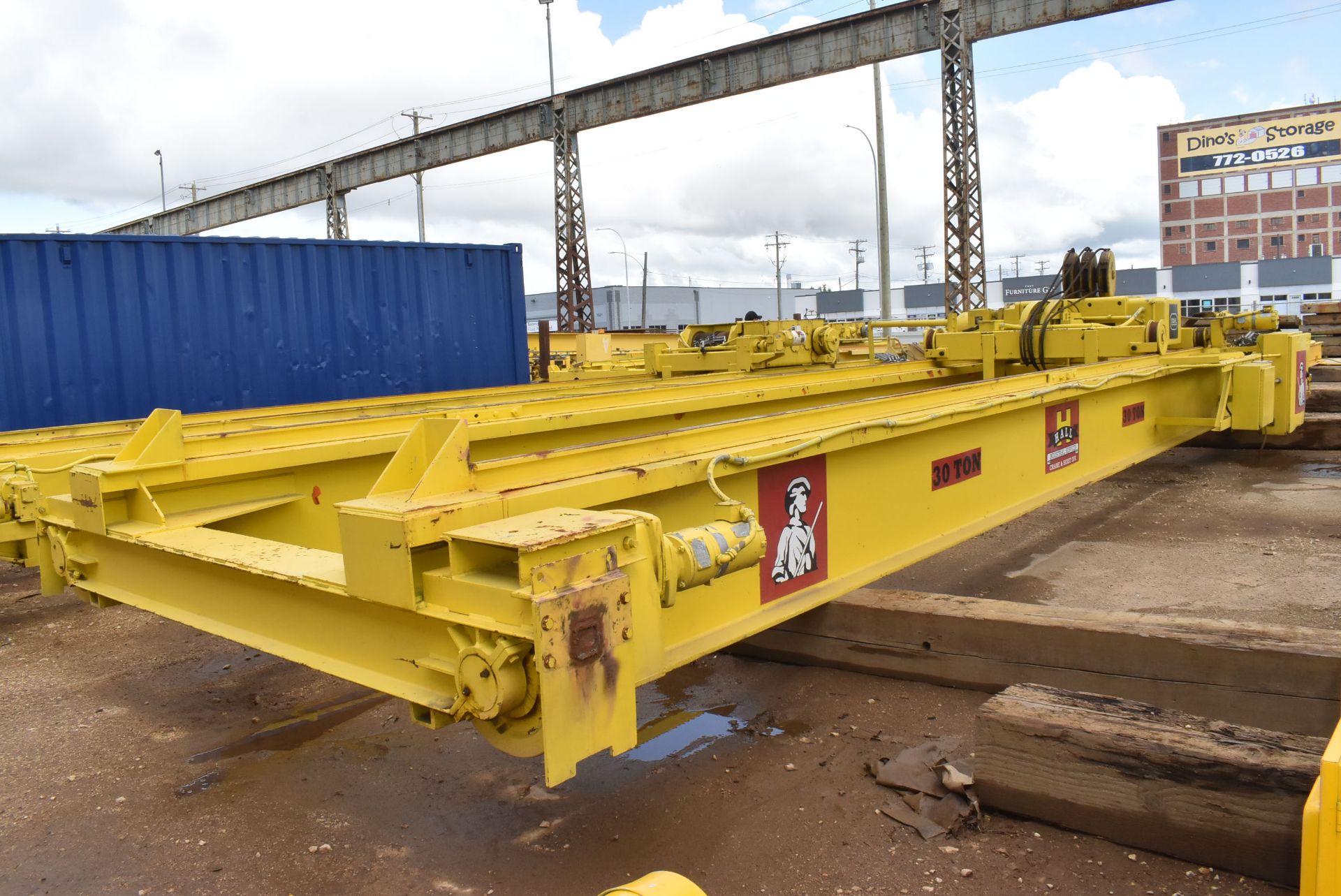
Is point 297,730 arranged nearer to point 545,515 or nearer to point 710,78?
point 545,515

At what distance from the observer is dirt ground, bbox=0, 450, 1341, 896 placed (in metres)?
2.52

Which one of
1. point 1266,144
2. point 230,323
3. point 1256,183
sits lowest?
point 230,323

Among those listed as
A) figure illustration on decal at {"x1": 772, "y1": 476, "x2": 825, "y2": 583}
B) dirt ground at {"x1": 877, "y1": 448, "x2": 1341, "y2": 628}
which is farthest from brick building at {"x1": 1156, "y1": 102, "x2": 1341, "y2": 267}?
figure illustration on decal at {"x1": 772, "y1": 476, "x2": 825, "y2": 583}

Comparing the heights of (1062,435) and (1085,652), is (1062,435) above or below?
above

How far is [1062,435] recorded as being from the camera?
476 centimetres

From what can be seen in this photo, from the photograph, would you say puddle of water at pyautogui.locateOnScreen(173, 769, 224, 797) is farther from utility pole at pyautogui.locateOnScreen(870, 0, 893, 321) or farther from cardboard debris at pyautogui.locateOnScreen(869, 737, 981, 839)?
utility pole at pyautogui.locateOnScreen(870, 0, 893, 321)

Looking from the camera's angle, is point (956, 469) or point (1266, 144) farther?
point (1266, 144)

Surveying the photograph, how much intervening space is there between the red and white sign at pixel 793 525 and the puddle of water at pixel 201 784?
1.97 meters

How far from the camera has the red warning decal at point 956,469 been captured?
12.3ft

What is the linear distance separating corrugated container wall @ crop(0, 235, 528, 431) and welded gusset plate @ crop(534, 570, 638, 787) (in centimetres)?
672

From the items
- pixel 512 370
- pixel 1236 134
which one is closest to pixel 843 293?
pixel 1236 134

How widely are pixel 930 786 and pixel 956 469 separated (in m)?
1.44

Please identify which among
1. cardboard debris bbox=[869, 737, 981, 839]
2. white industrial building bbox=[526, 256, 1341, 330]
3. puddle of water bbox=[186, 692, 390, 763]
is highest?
white industrial building bbox=[526, 256, 1341, 330]

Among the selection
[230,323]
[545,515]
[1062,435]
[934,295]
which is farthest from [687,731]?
[934,295]
